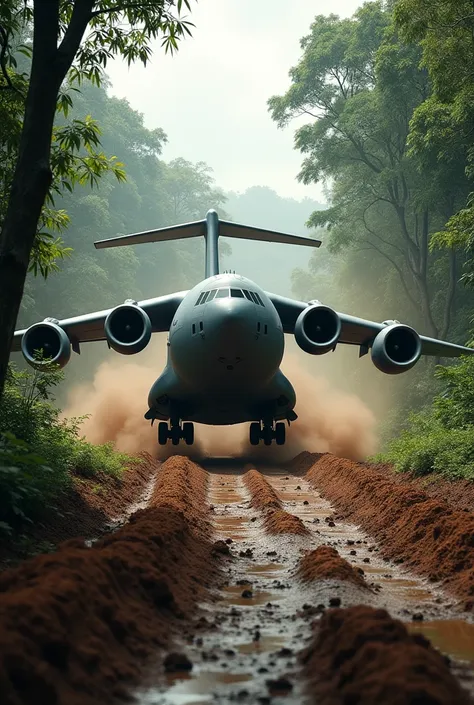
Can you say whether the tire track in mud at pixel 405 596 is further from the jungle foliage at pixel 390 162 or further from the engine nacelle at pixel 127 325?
the jungle foliage at pixel 390 162

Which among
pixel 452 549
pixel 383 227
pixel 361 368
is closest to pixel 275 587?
pixel 452 549

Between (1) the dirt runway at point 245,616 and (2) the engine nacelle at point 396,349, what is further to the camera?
(2) the engine nacelle at point 396,349

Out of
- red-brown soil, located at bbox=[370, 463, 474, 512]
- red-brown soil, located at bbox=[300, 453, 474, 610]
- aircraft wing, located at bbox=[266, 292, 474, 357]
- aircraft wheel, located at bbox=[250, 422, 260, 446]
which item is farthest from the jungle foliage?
red-brown soil, located at bbox=[300, 453, 474, 610]

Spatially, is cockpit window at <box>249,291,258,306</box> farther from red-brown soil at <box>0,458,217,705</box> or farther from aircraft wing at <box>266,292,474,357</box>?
red-brown soil at <box>0,458,217,705</box>

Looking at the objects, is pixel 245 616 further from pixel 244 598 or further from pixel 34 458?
pixel 34 458

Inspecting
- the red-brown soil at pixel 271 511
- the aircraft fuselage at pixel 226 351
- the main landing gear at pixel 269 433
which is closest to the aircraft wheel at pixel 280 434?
the main landing gear at pixel 269 433

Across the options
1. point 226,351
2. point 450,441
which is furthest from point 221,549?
point 226,351

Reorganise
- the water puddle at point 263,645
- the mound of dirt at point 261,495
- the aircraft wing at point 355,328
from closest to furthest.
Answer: the water puddle at point 263,645, the mound of dirt at point 261,495, the aircraft wing at point 355,328
